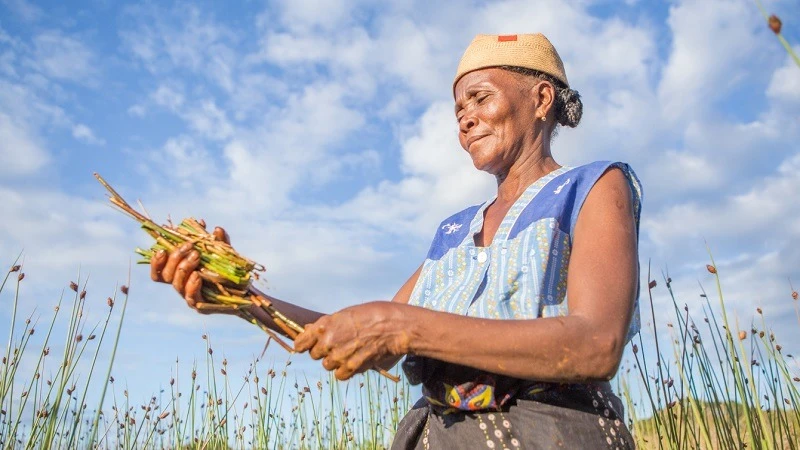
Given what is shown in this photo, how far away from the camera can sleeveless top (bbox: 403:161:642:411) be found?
1702 mm

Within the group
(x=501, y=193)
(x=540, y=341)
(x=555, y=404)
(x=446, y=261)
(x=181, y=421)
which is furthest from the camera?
(x=181, y=421)

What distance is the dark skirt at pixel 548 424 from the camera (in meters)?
1.67

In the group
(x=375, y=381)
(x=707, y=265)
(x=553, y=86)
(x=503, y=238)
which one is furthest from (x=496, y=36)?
(x=375, y=381)

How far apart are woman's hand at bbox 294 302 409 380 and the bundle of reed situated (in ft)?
0.76

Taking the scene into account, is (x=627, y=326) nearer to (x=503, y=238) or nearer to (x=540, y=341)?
(x=540, y=341)

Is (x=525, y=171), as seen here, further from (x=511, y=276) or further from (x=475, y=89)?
(x=511, y=276)

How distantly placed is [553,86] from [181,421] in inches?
140

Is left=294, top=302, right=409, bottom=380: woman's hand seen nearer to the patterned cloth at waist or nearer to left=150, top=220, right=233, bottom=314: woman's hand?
the patterned cloth at waist

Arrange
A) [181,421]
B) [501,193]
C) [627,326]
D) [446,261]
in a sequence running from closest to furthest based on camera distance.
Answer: [627,326]
[446,261]
[501,193]
[181,421]

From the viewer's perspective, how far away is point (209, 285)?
1.84 metres

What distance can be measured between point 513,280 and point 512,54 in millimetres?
845

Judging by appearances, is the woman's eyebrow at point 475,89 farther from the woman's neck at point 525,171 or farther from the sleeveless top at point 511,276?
the sleeveless top at point 511,276

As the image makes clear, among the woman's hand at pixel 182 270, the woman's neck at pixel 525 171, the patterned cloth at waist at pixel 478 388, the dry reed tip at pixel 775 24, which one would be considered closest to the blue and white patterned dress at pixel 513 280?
the patterned cloth at waist at pixel 478 388

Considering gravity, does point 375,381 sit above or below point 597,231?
above
